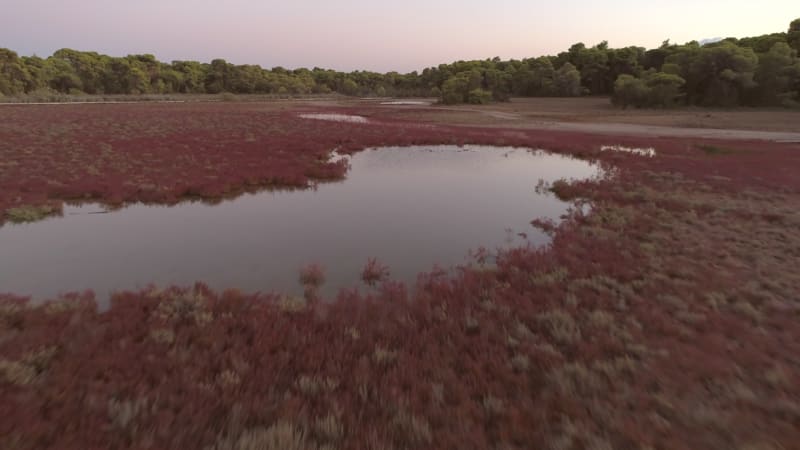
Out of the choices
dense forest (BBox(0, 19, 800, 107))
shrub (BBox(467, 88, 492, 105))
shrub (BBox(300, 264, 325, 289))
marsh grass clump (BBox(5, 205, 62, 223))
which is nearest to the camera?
shrub (BBox(300, 264, 325, 289))

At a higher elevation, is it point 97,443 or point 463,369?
point 97,443

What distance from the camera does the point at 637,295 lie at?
7.05 metres

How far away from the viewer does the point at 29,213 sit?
443 inches

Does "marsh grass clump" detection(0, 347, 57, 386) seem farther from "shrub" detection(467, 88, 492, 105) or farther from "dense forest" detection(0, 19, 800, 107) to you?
"shrub" detection(467, 88, 492, 105)

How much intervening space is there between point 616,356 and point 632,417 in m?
1.30

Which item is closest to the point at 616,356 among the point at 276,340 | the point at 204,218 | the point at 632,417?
the point at 632,417

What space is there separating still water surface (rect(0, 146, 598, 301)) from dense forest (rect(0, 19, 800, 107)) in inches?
2966

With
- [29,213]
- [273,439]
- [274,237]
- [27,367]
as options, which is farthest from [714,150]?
[29,213]

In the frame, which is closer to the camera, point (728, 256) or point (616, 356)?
point (616, 356)

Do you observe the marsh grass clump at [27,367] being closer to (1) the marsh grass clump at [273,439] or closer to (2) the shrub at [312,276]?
(1) the marsh grass clump at [273,439]

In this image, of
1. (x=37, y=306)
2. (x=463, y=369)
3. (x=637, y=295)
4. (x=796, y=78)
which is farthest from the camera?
(x=796, y=78)

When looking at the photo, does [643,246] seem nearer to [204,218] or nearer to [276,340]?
[276,340]

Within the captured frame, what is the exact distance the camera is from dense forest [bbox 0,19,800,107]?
64.8m

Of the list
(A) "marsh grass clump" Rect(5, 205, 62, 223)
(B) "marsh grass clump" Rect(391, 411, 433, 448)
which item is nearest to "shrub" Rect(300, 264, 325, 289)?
(B) "marsh grass clump" Rect(391, 411, 433, 448)
